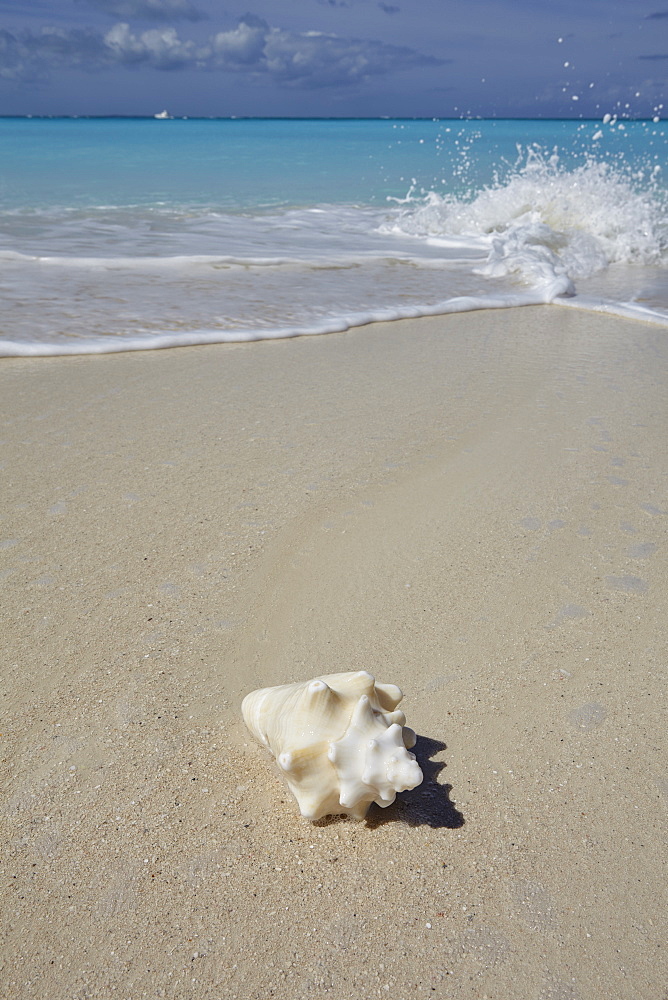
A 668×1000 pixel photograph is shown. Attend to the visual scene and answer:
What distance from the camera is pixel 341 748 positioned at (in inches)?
54.3

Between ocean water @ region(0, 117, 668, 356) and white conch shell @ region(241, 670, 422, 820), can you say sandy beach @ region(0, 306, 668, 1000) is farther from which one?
ocean water @ region(0, 117, 668, 356)

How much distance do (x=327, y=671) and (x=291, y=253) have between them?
7.23 metres

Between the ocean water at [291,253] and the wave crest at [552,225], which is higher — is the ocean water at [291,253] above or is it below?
below

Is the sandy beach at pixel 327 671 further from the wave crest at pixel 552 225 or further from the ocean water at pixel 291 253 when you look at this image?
the wave crest at pixel 552 225

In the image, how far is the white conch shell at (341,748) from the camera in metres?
1.37

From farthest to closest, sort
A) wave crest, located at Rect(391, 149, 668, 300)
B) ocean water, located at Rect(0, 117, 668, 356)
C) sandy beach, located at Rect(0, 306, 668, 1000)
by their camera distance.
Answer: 1. wave crest, located at Rect(391, 149, 668, 300)
2. ocean water, located at Rect(0, 117, 668, 356)
3. sandy beach, located at Rect(0, 306, 668, 1000)

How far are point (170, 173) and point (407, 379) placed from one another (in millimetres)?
15416

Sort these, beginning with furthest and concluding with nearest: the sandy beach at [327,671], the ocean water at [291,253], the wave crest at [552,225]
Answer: the wave crest at [552,225]
the ocean water at [291,253]
the sandy beach at [327,671]

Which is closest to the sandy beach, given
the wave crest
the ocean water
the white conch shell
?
the white conch shell

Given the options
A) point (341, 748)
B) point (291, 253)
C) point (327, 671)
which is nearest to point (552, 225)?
point (291, 253)

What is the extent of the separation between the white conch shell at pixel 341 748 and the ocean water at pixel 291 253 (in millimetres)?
3664

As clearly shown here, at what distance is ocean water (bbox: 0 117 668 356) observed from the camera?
5551 millimetres

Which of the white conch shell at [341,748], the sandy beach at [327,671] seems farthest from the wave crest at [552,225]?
the white conch shell at [341,748]

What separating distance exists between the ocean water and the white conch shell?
366 cm
